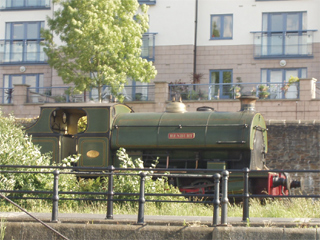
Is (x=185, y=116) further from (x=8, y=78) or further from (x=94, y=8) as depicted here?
(x=8, y=78)

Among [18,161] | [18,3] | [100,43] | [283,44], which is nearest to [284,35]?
[283,44]

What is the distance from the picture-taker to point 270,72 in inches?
1142

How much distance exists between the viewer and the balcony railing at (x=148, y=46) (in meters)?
29.6

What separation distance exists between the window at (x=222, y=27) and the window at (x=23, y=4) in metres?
9.08

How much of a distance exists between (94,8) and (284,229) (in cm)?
1660

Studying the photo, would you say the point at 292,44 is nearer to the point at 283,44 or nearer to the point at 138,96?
the point at 283,44

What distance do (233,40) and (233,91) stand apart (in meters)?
4.73

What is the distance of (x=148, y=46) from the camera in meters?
29.6

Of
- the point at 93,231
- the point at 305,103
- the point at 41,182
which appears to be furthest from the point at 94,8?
the point at 93,231

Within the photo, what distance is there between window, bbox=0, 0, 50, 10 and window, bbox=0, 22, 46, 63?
0.88 metres

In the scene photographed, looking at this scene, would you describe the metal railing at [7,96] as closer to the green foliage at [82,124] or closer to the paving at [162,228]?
the green foliage at [82,124]

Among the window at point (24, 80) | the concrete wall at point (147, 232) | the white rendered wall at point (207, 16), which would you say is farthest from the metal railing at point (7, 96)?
the concrete wall at point (147, 232)

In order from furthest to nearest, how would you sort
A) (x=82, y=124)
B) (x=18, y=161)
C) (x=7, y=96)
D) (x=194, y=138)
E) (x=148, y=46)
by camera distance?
1. (x=148, y=46)
2. (x=7, y=96)
3. (x=82, y=124)
4. (x=194, y=138)
5. (x=18, y=161)

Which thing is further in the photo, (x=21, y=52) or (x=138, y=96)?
(x=21, y=52)
